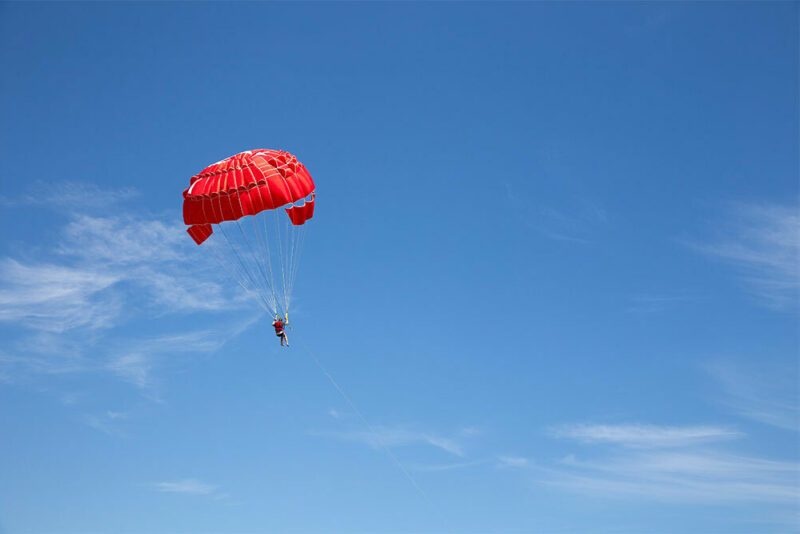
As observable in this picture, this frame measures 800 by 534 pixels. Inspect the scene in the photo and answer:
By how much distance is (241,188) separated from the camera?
5528 cm

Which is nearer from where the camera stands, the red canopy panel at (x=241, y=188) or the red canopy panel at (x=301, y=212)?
the red canopy panel at (x=241, y=188)

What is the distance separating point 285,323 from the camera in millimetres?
58219

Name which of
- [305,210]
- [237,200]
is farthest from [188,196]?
[305,210]

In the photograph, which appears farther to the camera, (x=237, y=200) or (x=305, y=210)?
(x=305, y=210)

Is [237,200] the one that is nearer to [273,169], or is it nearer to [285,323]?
[273,169]

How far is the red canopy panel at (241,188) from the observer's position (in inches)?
2178

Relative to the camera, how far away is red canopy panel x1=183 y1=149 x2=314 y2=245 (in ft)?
181

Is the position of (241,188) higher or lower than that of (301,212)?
lower

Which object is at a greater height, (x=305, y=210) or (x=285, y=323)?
(x=305, y=210)

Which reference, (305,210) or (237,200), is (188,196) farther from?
(305,210)

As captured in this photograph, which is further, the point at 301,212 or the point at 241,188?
the point at 301,212

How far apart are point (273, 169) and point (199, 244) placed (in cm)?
727

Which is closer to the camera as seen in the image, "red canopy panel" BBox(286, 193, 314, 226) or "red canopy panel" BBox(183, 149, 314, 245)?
"red canopy panel" BBox(183, 149, 314, 245)

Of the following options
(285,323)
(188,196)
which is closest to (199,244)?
(188,196)
